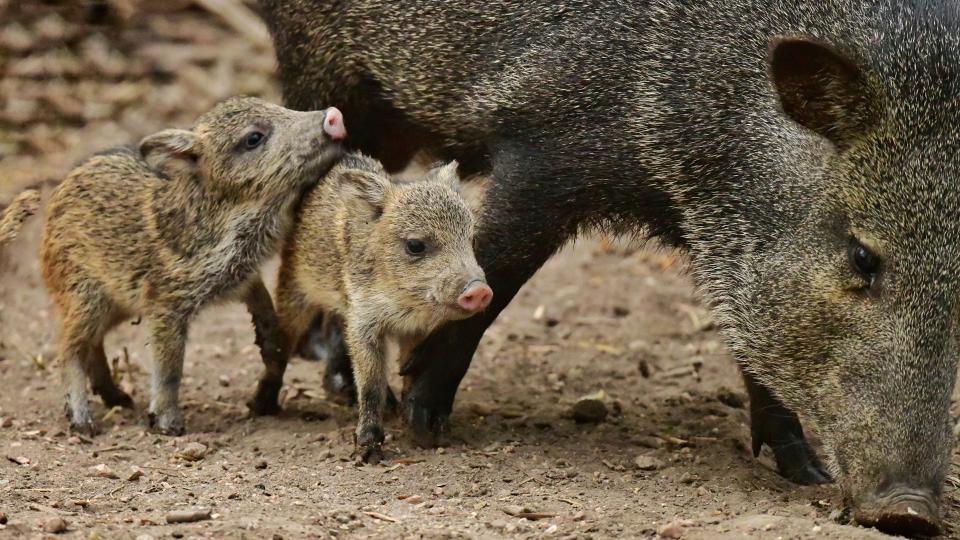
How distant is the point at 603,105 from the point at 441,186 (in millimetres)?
786

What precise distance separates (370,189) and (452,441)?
1232 millimetres

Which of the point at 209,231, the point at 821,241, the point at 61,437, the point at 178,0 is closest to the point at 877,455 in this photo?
the point at 821,241

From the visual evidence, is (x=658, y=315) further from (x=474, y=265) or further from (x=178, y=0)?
(x=178, y=0)

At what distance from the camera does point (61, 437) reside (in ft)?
21.8

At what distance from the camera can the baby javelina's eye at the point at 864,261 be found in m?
5.45

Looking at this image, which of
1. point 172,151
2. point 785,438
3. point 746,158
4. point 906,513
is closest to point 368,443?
point 172,151

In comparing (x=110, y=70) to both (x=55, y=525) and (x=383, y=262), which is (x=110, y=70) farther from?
(x=55, y=525)

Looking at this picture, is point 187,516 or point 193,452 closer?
point 187,516

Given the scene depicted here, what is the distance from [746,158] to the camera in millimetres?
6031

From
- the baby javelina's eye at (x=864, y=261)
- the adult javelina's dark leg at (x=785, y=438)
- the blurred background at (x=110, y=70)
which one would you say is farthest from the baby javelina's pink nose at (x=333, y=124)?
the blurred background at (x=110, y=70)

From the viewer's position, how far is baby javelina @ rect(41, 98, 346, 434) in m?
6.59

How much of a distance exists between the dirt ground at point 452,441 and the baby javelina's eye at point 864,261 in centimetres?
92

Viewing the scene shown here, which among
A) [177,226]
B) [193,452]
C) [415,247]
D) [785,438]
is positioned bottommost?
[193,452]

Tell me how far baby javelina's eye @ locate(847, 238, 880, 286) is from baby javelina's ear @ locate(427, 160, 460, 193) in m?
1.76
